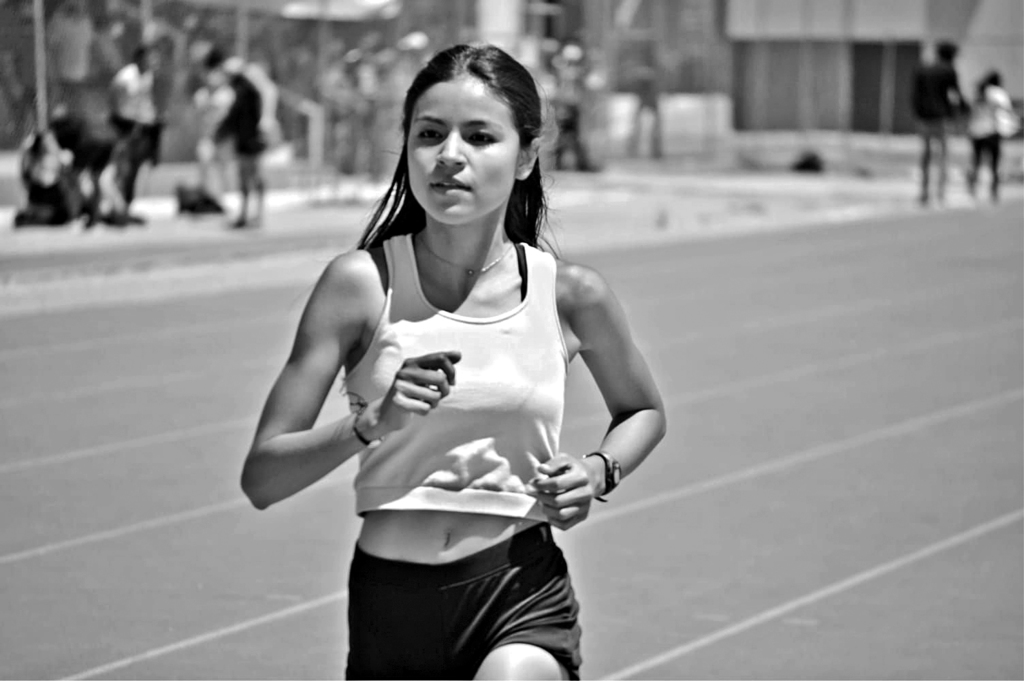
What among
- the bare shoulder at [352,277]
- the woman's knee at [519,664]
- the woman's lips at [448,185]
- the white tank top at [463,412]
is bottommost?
the woman's knee at [519,664]

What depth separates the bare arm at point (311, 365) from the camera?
345 centimetres

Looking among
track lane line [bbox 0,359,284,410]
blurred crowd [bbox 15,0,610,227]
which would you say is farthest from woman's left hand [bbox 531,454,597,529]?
blurred crowd [bbox 15,0,610,227]

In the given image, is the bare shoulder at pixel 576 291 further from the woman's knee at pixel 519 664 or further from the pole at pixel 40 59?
the pole at pixel 40 59

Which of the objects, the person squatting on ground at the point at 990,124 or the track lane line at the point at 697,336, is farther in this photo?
the person squatting on ground at the point at 990,124

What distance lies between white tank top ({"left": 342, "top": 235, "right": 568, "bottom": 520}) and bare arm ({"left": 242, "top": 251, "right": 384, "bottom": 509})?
0.05 meters

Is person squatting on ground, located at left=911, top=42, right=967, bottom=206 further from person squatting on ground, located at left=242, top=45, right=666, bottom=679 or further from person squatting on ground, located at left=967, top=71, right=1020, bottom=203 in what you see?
person squatting on ground, located at left=242, top=45, right=666, bottom=679

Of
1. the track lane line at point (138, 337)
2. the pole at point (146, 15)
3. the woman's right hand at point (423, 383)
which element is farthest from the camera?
the pole at point (146, 15)

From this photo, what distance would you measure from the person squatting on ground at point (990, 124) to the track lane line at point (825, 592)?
21.7 meters

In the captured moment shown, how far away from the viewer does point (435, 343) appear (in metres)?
3.50

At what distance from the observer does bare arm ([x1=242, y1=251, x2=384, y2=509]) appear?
345 cm

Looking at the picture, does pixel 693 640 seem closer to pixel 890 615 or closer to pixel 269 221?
pixel 890 615

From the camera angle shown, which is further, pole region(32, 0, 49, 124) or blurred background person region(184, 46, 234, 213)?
blurred background person region(184, 46, 234, 213)

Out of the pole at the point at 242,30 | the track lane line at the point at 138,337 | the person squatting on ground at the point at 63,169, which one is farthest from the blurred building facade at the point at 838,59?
the track lane line at the point at 138,337

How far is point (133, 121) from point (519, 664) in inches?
730
